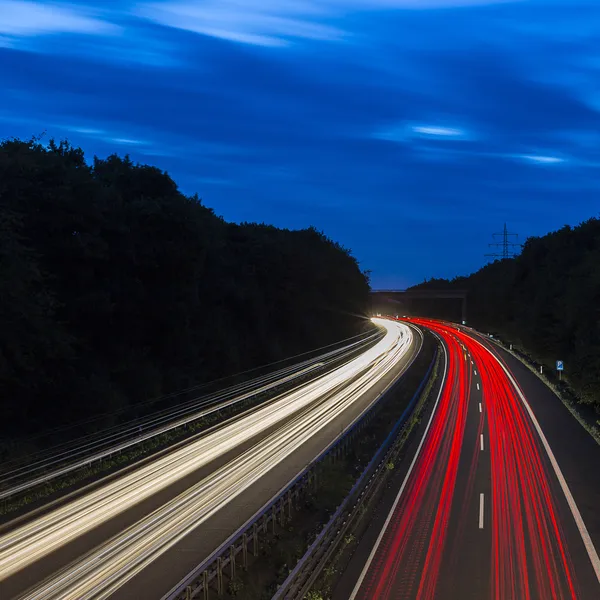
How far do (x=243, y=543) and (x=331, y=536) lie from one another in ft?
7.15

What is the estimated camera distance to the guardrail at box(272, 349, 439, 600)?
38.3ft

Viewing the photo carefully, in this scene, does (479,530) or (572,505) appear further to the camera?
(572,505)

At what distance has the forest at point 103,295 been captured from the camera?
2453 centimetres

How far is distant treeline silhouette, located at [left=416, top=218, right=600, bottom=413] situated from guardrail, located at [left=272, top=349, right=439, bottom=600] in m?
18.2

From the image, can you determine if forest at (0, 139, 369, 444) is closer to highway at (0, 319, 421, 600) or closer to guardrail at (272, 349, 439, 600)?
highway at (0, 319, 421, 600)

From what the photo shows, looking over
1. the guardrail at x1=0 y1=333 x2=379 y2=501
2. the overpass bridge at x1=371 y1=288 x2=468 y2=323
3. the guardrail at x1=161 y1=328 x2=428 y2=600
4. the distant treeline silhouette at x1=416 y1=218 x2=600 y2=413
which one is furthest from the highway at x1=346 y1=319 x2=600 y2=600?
the overpass bridge at x1=371 y1=288 x2=468 y2=323

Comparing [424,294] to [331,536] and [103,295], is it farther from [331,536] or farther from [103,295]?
[331,536]

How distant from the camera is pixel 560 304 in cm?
5369

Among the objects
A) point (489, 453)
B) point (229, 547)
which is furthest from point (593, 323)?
point (229, 547)

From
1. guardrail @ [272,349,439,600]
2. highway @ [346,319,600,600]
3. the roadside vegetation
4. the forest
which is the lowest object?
highway @ [346,319,600,600]

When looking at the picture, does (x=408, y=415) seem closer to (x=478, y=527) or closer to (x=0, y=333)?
(x=478, y=527)

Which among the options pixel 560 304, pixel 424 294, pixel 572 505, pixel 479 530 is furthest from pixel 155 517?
pixel 424 294

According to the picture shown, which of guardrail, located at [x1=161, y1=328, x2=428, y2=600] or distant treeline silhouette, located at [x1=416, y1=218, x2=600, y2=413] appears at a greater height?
distant treeline silhouette, located at [x1=416, y1=218, x2=600, y2=413]

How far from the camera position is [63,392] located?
27.5 metres
